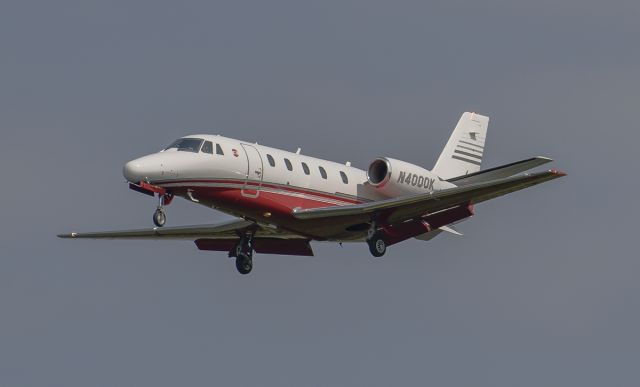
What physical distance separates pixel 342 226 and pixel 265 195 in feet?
9.02

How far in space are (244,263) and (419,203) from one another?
17.6ft

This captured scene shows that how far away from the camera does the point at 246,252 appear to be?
137ft

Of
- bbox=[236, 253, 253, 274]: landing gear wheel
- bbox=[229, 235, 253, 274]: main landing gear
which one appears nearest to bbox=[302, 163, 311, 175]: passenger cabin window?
bbox=[229, 235, 253, 274]: main landing gear

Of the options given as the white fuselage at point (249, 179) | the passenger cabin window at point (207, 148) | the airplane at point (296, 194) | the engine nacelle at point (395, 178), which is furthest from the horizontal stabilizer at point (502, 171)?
the passenger cabin window at point (207, 148)

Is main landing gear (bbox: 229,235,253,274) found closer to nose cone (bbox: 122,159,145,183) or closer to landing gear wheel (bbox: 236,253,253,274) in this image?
landing gear wheel (bbox: 236,253,253,274)

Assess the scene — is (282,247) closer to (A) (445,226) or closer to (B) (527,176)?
(A) (445,226)

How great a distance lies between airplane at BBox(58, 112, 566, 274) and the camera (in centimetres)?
3756

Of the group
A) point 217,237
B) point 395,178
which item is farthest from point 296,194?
point 217,237

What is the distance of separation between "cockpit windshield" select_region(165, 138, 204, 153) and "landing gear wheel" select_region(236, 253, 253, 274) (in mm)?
4830

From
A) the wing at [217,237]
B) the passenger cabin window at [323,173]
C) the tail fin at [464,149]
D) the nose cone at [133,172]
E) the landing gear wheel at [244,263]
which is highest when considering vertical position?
the tail fin at [464,149]

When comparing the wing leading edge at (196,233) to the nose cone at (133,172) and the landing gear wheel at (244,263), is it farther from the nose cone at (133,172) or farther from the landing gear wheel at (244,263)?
the nose cone at (133,172)

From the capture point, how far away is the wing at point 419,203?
3881 centimetres

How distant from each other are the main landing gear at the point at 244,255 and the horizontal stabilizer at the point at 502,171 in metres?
6.03

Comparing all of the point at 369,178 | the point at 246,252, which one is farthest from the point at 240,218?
the point at 369,178
